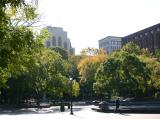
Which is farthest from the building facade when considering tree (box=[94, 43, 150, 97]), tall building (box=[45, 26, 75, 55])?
tall building (box=[45, 26, 75, 55])

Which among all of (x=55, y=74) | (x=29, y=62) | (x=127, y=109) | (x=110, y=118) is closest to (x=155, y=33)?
(x=55, y=74)

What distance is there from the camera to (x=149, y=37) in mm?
109625

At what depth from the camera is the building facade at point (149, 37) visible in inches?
4175

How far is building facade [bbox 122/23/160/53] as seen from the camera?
348ft

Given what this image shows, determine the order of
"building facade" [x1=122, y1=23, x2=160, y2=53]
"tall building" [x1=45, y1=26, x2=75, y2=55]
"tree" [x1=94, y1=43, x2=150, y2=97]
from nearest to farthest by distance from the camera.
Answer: "tree" [x1=94, y1=43, x2=150, y2=97] < "building facade" [x1=122, y1=23, x2=160, y2=53] < "tall building" [x1=45, y1=26, x2=75, y2=55]

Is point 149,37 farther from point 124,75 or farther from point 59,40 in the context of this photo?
point 59,40

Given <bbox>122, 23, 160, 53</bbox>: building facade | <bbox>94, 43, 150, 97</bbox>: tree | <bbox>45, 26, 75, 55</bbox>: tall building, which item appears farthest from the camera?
<bbox>45, 26, 75, 55</bbox>: tall building

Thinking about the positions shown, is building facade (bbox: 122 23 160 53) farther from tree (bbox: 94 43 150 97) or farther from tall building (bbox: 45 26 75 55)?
tall building (bbox: 45 26 75 55)

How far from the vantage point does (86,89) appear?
315 ft

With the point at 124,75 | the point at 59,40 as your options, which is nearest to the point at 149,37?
the point at 124,75

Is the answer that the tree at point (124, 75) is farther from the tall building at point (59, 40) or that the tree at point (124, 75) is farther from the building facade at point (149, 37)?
the tall building at point (59, 40)

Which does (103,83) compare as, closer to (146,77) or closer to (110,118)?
(146,77)

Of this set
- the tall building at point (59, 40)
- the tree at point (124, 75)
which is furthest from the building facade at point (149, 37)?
the tall building at point (59, 40)

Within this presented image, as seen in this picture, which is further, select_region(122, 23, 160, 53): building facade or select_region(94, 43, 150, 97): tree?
select_region(122, 23, 160, 53): building facade
